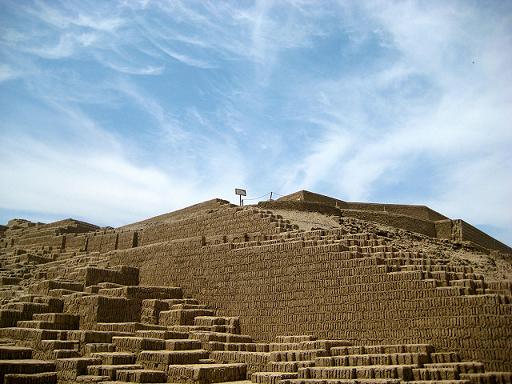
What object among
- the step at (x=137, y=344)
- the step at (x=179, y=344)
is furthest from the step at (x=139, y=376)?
the step at (x=137, y=344)

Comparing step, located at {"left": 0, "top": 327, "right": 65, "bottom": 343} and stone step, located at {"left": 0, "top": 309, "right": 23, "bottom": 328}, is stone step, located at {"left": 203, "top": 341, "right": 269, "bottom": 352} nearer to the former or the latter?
step, located at {"left": 0, "top": 327, "right": 65, "bottom": 343}

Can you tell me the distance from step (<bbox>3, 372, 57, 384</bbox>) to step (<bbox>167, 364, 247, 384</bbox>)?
240 centimetres

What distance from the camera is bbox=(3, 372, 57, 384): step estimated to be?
1010cm

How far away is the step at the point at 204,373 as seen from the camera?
10.4m

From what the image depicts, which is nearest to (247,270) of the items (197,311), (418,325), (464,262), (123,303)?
(197,311)

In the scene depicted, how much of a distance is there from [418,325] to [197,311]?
6.50 m

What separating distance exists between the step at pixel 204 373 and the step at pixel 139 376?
0.33 meters

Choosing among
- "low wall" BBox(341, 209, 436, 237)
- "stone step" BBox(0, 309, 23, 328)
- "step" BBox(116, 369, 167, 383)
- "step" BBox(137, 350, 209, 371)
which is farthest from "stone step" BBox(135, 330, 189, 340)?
"low wall" BBox(341, 209, 436, 237)

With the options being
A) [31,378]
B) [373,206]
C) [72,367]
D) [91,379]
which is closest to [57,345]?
[72,367]

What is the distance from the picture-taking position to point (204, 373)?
10422mm

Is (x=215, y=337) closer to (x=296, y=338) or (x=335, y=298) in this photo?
(x=296, y=338)

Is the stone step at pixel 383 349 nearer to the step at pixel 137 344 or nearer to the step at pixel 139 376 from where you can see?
the step at pixel 139 376

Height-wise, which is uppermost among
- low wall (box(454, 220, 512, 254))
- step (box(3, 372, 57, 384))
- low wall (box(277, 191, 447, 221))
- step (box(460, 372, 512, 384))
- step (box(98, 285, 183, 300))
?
low wall (box(277, 191, 447, 221))

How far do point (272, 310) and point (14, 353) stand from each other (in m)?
6.57
